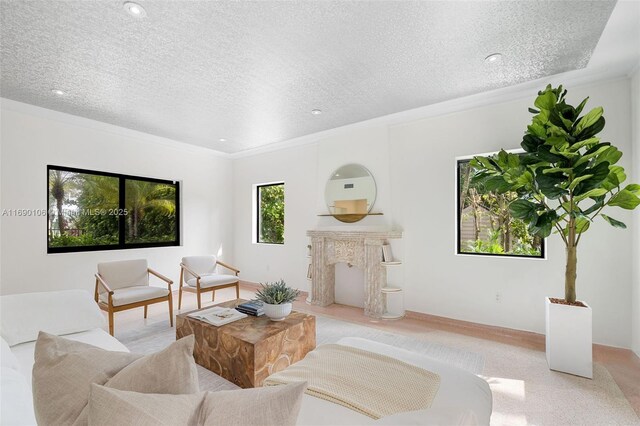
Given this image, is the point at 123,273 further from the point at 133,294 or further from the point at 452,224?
the point at 452,224

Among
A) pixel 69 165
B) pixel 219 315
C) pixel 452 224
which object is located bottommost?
pixel 219 315

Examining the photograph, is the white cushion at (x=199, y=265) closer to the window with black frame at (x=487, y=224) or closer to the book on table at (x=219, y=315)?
the book on table at (x=219, y=315)

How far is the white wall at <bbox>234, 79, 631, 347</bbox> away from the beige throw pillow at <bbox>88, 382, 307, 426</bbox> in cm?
335

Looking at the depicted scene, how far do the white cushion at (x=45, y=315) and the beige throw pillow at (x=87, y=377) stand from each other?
1.42 metres

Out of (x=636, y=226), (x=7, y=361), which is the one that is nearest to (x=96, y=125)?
(x=7, y=361)

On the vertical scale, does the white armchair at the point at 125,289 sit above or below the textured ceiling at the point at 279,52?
below

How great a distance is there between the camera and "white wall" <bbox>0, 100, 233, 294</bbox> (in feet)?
11.6

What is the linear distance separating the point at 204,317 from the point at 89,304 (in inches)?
34.0

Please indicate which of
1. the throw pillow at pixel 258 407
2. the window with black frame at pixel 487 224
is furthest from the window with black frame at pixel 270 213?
the throw pillow at pixel 258 407

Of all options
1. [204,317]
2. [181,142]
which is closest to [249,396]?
[204,317]

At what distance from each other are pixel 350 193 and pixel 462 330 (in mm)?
2312

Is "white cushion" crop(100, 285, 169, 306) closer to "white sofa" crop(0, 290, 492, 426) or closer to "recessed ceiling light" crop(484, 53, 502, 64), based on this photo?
"white sofa" crop(0, 290, 492, 426)

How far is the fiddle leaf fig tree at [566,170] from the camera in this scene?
7.36ft

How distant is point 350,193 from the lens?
4.47m
